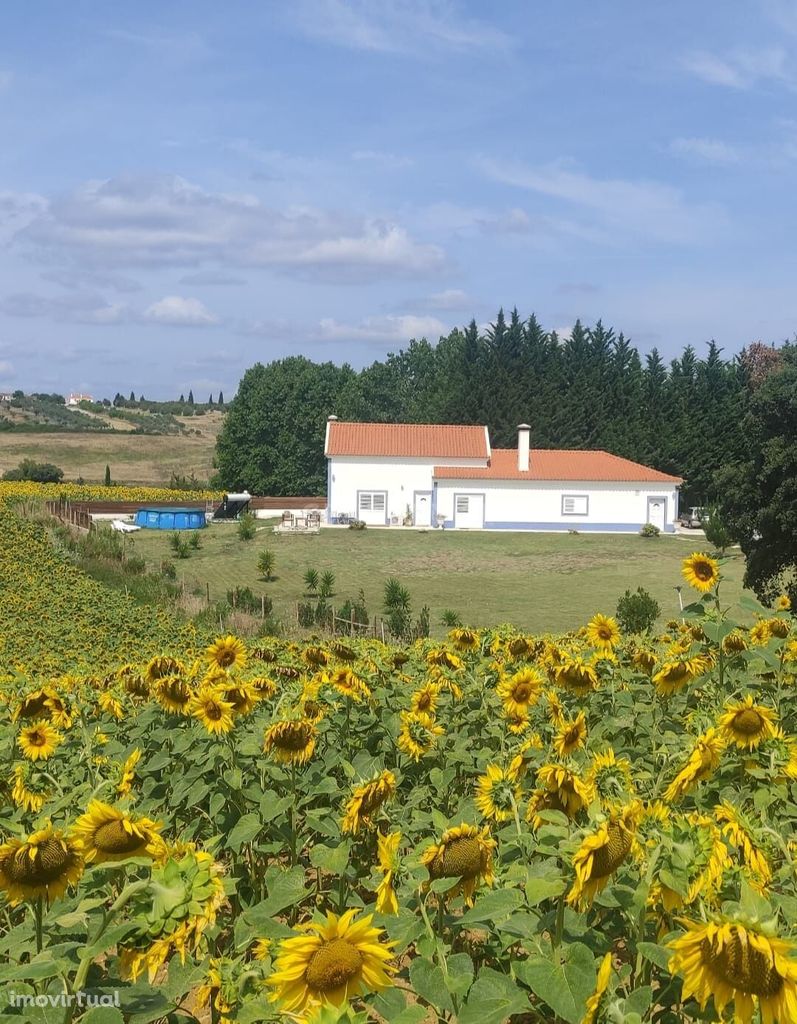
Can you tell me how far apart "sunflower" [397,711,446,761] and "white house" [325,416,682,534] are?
125ft

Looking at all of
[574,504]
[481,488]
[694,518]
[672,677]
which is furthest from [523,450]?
[672,677]

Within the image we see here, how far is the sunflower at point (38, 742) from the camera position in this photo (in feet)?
11.7

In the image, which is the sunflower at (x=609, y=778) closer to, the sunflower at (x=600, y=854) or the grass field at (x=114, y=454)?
the sunflower at (x=600, y=854)

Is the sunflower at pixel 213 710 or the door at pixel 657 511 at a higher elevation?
the door at pixel 657 511

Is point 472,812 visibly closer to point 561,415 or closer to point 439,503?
point 439,503

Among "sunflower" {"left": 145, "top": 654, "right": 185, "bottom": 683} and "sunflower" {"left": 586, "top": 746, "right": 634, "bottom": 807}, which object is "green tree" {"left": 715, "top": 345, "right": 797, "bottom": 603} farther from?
"sunflower" {"left": 586, "top": 746, "right": 634, "bottom": 807}

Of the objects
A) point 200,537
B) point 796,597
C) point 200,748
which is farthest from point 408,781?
point 200,537

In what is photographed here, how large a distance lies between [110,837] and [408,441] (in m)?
41.6

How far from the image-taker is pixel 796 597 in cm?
1691

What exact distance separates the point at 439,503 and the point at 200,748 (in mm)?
38643

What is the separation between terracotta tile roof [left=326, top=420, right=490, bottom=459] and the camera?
139 ft

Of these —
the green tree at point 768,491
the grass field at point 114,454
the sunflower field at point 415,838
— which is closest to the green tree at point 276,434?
the grass field at point 114,454

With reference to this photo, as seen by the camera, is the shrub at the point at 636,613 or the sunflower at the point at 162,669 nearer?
the sunflower at the point at 162,669

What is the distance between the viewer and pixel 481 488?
137 feet
